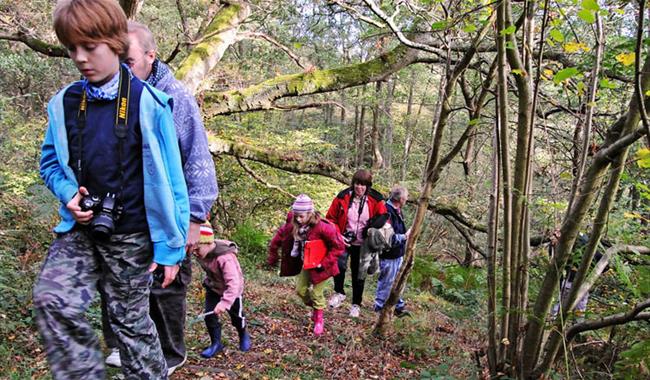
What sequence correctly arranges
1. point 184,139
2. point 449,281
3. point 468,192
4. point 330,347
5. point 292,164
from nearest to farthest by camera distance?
point 184,139 < point 330,347 < point 292,164 < point 468,192 < point 449,281

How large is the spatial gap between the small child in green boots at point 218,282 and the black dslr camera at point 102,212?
169 centimetres

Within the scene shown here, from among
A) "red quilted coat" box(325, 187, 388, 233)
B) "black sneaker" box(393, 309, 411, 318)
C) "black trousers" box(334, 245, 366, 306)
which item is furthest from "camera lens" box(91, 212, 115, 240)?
"black sneaker" box(393, 309, 411, 318)

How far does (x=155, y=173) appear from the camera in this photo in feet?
7.54

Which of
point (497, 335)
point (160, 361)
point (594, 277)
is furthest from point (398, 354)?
point (160, 361)

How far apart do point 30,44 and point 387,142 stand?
838 inches

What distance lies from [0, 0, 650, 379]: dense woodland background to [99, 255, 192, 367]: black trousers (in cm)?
41

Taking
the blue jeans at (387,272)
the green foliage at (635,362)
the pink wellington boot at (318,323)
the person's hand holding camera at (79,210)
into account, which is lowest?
the pink wellington boot at (318,323)

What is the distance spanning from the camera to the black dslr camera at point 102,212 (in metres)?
2.22

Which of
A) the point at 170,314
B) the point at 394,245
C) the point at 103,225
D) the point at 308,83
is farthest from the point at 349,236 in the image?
the point at 103,225

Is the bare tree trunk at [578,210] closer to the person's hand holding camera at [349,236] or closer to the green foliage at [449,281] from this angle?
the person's hand holding camera at [349,236]

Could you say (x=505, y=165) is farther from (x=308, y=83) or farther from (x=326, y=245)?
(x=308, y=83)

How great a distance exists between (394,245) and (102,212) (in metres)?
4.83

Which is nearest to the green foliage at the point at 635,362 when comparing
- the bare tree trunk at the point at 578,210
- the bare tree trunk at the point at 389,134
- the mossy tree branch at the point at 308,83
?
the bare tree trunk at the point at 578,210

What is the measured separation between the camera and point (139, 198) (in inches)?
92.4
